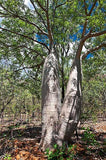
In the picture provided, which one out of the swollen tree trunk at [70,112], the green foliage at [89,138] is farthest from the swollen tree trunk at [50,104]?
the green foliage at [89,138]

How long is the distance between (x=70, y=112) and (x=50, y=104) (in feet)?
1.67

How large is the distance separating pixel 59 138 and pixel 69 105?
0.73 m

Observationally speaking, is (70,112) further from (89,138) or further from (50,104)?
(89,138)

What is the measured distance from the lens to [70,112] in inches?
97.8

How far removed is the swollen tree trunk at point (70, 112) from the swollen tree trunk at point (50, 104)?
6.5 inches

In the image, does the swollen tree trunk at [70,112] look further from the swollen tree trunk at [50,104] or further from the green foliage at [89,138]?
the green foliage at [89,138]

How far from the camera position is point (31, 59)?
16.3 ft

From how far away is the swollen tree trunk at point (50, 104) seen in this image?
8.18ft

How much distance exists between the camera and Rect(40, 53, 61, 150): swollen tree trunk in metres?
2.49

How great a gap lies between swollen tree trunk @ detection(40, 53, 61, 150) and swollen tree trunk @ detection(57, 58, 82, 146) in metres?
0.16

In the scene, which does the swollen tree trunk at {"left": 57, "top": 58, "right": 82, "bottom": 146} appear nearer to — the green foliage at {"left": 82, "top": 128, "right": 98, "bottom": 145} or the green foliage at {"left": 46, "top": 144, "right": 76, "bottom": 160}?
the green foliage at {"left": 46, "top": 144, "right": 76, "bottom": 160}

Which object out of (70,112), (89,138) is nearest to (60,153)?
(70,112)

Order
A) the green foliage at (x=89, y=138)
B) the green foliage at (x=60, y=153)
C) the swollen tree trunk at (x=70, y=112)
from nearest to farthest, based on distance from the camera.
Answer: the green foliage at (x=60, y=153)
the swollen tree trunk at (x=70, y=112)
the green foliage at (x=89, y=138)

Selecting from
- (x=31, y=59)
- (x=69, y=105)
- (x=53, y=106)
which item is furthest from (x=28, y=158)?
(x=31, y=59)
